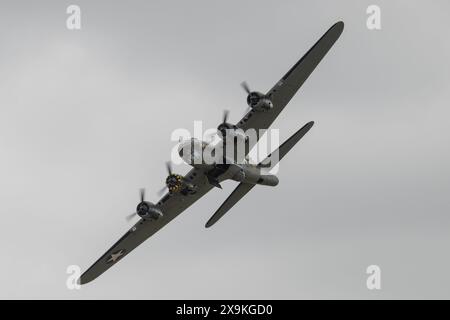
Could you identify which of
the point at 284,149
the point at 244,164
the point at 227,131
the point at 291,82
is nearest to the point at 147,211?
the point at 244,164

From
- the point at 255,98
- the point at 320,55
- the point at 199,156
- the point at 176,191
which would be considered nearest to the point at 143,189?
the point at 176,191

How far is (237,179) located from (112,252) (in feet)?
43.6

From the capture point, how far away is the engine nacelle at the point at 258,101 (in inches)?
2306

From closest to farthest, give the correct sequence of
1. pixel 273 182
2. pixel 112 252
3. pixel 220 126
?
pixel 220 126
pixel 273 182
pixel 112 252

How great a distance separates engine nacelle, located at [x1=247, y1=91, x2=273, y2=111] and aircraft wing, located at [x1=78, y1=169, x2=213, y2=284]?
7869 millimetres

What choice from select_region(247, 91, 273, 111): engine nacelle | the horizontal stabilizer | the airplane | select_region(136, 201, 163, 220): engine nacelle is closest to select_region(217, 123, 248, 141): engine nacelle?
the airplane

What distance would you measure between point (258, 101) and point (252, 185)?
24.1ft

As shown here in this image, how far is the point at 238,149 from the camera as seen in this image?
6006cm

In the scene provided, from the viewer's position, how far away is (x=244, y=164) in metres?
61.0

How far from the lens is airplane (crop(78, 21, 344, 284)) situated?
58844 millimetres

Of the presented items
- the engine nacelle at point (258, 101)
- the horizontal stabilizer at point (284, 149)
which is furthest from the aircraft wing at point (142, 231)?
the engine nacelle at point (258, 101)

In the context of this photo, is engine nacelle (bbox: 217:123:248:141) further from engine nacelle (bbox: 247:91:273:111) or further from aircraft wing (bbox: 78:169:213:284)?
aircraft wing (bbox: 78:169:213:284)

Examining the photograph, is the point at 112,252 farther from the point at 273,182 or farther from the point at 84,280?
the point at 273,182

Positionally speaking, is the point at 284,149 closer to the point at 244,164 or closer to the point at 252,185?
the point at 244,164
